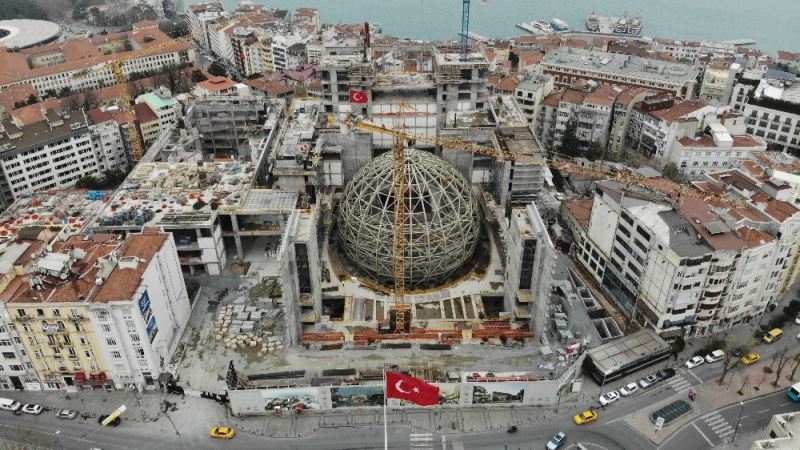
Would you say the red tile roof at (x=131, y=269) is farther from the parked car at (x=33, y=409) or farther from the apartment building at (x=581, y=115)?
the apartment building at (x=581, y=115)

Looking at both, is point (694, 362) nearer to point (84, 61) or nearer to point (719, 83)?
point (719, 83)

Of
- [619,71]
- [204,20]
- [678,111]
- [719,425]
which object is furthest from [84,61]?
[719,425]

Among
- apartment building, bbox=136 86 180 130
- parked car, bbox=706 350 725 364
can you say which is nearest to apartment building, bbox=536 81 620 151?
parked car, bbox=706 350 725 364

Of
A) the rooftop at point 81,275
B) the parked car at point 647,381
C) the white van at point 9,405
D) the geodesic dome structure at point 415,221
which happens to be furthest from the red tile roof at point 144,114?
the parked car at point 647,381

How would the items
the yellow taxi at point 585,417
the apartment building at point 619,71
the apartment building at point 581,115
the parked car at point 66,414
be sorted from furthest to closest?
the apartment building at point 619,71 → the apartment building at point 581,115 → the parked car at point 66,414 → the yellow taxi at point 585,417

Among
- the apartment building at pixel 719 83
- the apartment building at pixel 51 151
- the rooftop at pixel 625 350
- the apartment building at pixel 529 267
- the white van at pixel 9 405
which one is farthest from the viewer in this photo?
the apartment building at pixel 719 83

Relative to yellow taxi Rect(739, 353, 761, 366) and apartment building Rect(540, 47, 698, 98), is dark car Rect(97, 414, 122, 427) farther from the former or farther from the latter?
apartment building Rect(540, 47, 698, 98)

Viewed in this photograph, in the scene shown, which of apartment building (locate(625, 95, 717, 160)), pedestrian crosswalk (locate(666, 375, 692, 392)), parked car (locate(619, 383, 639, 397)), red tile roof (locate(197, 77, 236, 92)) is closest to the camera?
parked car (locate(619, 383, 639, 397))
